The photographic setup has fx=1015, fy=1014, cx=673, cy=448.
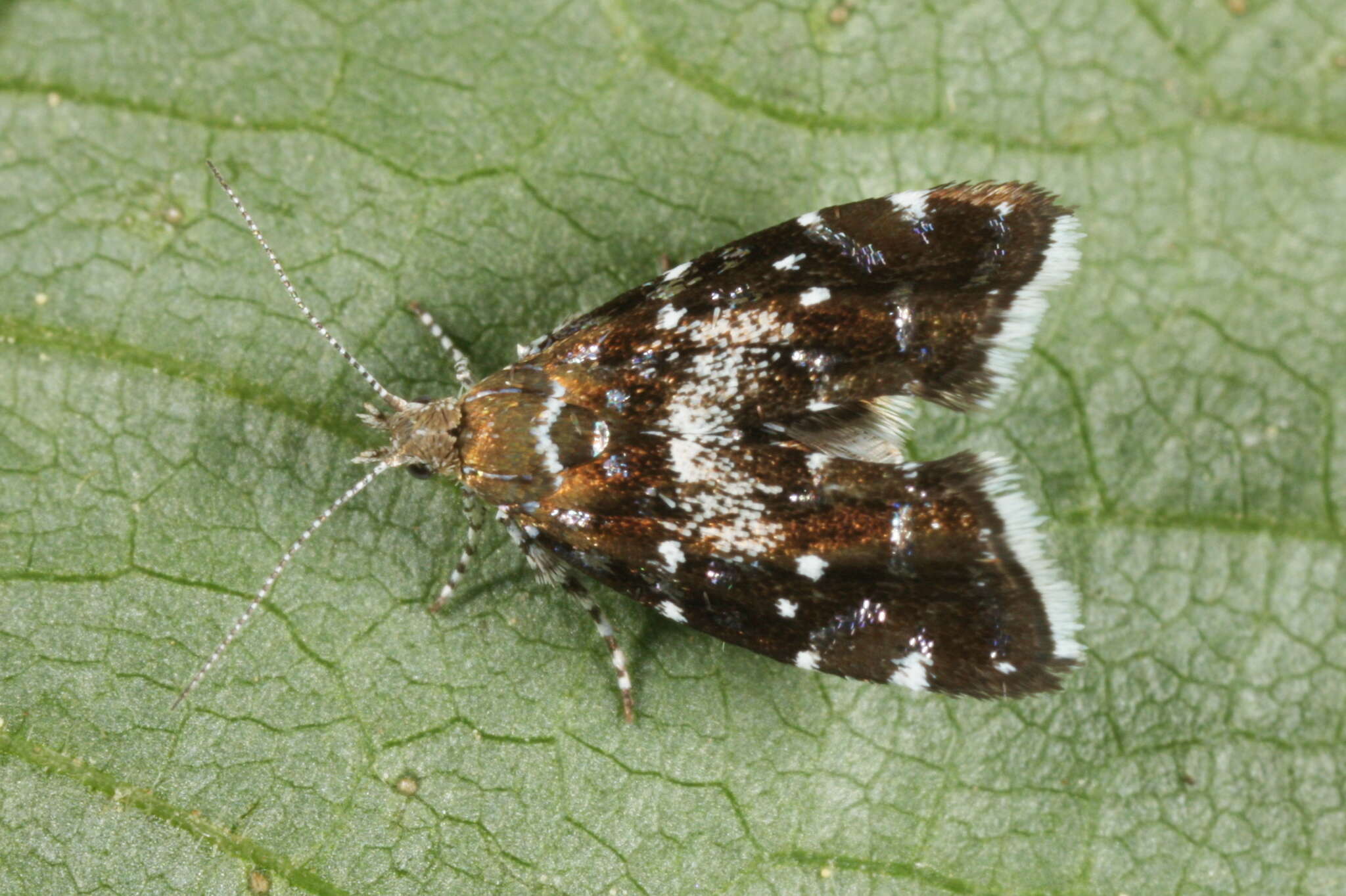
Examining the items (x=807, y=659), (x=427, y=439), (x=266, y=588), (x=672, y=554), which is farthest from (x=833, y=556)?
(x=266, y=588)

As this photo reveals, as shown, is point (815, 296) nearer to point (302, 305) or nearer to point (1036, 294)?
point (1036, 294)

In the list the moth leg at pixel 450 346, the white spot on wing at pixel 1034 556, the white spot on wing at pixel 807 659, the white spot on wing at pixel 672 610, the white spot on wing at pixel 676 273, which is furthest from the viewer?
the moth leg at pixel 450 346

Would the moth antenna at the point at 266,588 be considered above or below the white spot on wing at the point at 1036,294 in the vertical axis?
below

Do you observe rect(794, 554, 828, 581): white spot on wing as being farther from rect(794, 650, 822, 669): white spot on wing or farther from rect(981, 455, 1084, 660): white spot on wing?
rect(981, 455, 1084, 660): white spot on wing

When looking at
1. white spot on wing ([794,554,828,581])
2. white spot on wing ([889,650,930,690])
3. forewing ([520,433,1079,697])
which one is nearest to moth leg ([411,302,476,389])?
forewing ([520,433,1079,697])

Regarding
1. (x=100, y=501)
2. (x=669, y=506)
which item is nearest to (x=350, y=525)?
→ (x=100, y=501)

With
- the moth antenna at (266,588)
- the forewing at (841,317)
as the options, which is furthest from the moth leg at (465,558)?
the forewing at (841,317)

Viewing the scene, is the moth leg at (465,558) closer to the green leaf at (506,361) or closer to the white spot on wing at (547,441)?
the green leaf at (506,361)

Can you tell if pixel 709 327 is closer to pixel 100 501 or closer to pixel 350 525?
pixel 350 525
